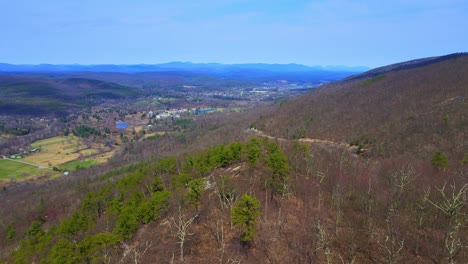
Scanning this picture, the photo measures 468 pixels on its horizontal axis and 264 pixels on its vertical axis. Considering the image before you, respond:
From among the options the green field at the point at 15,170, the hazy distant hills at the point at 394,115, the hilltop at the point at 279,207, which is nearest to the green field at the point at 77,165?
the green field at the point at 15,170

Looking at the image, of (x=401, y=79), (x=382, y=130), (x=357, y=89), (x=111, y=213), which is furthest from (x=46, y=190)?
(x=401, y=79)

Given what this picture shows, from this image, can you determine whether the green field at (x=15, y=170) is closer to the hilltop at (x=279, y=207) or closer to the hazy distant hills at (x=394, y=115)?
the hilltop at (x=279, y=207)

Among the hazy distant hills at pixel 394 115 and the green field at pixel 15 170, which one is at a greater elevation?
the hazy distant hills at pixel 394 115

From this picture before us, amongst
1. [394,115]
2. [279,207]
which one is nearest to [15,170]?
[279,207]

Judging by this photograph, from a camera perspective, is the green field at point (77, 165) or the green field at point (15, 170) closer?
the green field at point (15, 170)

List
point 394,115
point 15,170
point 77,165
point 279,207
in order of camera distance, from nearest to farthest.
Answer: point 279,207
point 394,115
point 15,170
point 77,165

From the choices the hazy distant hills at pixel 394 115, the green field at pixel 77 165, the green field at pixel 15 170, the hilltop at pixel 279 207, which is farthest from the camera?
the green field at pixel 77 165

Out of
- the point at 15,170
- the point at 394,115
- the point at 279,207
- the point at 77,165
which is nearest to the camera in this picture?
the point at 279,207

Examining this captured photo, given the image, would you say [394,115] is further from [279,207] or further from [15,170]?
[15,170]
